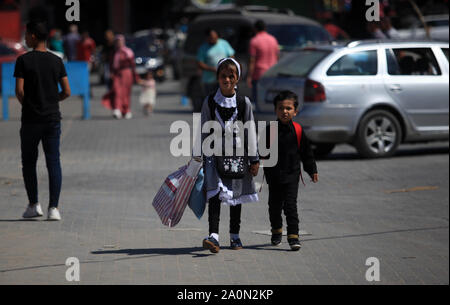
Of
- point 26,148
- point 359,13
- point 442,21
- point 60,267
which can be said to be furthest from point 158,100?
point 60,267

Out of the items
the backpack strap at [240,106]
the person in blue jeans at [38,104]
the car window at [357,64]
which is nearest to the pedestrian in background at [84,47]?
the car window at [357,64]

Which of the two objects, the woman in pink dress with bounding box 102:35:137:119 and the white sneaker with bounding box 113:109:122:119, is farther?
the white sneaker with bounding box 113:109:122:119

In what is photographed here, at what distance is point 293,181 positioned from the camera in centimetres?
773

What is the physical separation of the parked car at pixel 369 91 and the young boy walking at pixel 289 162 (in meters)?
5.73

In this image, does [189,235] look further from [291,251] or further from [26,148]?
[26,148]

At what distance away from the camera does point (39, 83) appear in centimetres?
883

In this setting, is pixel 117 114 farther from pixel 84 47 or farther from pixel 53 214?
pixel 53 214

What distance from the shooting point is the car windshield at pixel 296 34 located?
20.3m

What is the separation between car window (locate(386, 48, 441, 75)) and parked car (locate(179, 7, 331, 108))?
16.3ft

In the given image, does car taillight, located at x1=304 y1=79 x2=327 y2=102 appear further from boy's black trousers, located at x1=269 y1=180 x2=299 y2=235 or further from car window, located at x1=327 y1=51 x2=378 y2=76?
boy's black trousers, located at x1=269 y1=180 x2=299 y2=235

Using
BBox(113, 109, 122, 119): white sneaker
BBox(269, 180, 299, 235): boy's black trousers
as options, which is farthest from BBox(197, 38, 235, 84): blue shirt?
BBox(269, 180, 299, 235): boy's black trousers

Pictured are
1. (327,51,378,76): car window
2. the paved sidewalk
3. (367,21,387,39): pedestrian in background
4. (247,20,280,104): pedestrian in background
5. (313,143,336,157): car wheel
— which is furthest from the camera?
(367,21,387,39): pedestrian in background

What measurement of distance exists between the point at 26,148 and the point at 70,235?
1.12m

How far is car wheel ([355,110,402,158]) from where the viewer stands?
13.9 m
